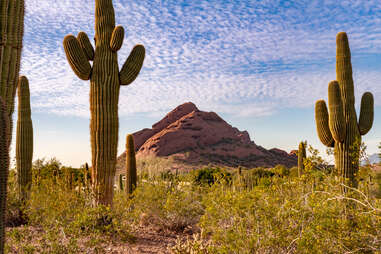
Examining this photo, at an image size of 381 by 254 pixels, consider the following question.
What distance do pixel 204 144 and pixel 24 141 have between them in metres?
47.5

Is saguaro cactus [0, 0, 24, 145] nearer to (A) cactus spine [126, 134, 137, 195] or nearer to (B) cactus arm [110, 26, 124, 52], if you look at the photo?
(B) cactus arm [110, 26, 124, 52]

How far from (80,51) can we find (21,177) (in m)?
4.20

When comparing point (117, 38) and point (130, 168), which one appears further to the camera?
point (130, 168)

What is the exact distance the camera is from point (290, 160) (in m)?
54.6

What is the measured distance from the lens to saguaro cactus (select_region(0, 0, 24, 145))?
4.52 metres

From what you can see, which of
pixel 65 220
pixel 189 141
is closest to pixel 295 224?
pixel 65 220

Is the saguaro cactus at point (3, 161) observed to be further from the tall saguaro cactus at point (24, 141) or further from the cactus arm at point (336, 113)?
the cactus arm at point (336, 113)

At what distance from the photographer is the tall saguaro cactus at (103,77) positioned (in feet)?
25.1

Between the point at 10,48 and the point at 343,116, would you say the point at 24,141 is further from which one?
the point at 343,116

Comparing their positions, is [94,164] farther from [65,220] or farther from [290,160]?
[290,160]

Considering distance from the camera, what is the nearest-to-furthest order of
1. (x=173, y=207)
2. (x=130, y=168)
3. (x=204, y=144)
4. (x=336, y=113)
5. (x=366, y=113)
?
(x=173, y=207)
(x=336, y=113)
(x=366, y=113)
(x=130, y=168)
(x=204, y=144)

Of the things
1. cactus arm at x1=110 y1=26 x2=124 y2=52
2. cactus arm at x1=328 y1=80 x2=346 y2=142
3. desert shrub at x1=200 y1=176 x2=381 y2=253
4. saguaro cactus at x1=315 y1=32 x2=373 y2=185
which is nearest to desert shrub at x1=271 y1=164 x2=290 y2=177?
saguaro cactus at x1=315 y1=32 x2=373 y2=185

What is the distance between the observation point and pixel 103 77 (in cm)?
790

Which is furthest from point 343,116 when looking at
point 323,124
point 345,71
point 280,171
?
point 280,171
